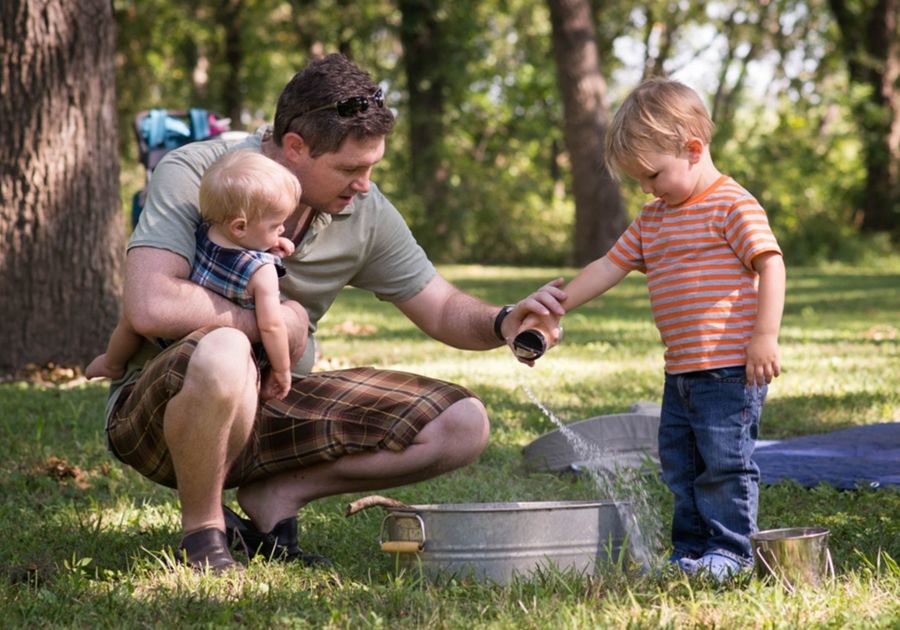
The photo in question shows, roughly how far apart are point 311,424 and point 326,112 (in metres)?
0.83

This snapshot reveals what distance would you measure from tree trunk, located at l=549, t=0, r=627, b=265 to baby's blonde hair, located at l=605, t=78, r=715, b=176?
12.8m

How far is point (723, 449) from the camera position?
3.29m

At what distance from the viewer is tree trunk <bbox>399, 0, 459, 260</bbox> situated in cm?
2114

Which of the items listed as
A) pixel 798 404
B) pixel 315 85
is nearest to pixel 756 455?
pixel 798 404

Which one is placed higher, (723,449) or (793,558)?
(723,449)

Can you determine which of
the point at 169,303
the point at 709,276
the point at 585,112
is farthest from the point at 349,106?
the point at 585,112

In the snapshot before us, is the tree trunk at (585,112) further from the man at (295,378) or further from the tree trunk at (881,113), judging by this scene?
the man at (295,378)

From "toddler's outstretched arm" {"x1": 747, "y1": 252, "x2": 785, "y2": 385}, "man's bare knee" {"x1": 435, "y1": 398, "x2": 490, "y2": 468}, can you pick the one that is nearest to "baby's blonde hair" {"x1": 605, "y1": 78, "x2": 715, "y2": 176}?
"toddler's outstretched arm" {"x1": 747, "y1": 252, "x2": 785, "y2": 385}

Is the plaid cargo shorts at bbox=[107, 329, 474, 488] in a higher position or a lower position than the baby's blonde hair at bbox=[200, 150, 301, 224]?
lower

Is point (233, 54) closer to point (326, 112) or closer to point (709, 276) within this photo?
point (326, 112)

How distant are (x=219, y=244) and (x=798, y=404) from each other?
3.49 m

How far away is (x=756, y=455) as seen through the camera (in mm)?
4637

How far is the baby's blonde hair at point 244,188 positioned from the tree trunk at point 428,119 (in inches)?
697

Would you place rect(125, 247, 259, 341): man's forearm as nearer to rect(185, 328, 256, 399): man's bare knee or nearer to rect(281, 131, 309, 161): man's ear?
rect(185, 328, 256, 399): man's bare knee
